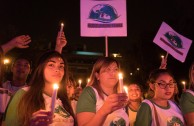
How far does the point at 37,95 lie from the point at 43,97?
0.28 feet

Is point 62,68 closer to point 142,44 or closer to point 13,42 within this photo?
point 13,42

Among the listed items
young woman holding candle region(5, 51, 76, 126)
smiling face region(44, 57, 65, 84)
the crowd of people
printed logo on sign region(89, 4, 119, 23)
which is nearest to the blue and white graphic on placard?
printed logo on sign region(89, 4, 119, 23)

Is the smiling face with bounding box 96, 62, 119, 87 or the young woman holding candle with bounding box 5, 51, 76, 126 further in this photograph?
the smiling face with bounding box 96, 62, 119, 87

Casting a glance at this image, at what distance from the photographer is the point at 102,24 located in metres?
5.54

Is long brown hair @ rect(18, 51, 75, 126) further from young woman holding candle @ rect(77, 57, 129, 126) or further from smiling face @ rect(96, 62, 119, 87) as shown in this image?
smiling face @ rect(96, 62, 119, 87)

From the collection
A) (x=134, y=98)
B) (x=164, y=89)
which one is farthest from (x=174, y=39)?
(x=164, y=89)

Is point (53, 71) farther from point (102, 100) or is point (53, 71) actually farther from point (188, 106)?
point (188, 106)

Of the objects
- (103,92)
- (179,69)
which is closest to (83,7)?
(103,92)

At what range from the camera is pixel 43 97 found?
349 centimetres

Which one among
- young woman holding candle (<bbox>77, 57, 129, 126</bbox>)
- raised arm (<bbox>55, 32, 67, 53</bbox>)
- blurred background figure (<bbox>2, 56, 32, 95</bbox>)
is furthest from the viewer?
blurred background figure (<bbox>2, 56, 32, 95</bbox>)

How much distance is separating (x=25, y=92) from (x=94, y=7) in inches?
108

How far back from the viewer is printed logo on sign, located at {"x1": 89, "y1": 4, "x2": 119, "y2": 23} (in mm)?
5582

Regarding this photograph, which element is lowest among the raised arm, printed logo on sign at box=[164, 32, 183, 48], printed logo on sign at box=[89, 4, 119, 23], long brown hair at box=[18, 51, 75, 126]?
long brown hair at box=[18, 51, 75, 126]

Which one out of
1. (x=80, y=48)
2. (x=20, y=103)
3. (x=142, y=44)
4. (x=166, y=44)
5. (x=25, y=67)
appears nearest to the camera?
(x=20, y=103)
